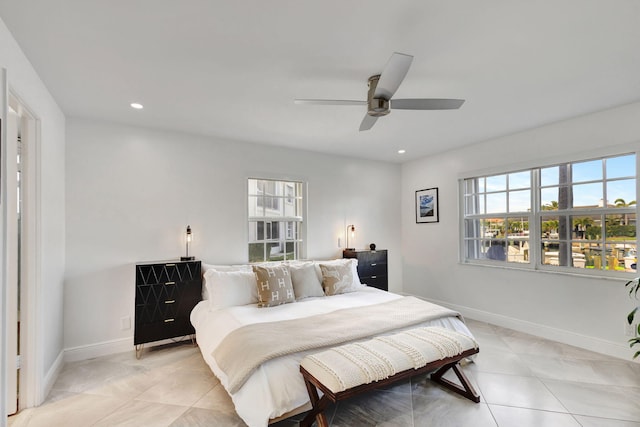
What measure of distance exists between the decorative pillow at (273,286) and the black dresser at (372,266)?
1.63 m

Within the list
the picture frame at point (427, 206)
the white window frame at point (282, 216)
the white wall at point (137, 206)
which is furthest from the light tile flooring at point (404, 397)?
the picture frame at point (427, 206)

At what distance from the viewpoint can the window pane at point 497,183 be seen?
4.23 meters

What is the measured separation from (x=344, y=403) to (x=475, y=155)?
3704 mm

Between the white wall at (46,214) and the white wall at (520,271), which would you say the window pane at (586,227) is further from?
the white wall at (46,214)

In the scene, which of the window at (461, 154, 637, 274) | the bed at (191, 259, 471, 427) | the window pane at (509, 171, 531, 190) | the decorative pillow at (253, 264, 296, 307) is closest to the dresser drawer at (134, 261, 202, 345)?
the bed at (191, 259, 471, 427)

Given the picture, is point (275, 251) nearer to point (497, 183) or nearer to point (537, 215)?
point (497, 183)

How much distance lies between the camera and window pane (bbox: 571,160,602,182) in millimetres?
3388

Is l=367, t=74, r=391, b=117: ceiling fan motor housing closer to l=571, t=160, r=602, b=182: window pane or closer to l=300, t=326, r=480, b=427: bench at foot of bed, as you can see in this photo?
l=300, t=326, r=480, b=427: bench at foot of bed

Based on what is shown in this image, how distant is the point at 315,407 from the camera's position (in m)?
2.00

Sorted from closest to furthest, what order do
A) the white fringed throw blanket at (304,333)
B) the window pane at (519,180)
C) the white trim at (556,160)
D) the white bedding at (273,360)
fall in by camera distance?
the white bedding at (273,360)
the white fringed throw blanket at (304,333)
the white trim at (556,160)
the window pane at (519,180)

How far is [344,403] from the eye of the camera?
7.84 ft

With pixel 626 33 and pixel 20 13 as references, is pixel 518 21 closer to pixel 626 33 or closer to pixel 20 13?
pixel 626 33

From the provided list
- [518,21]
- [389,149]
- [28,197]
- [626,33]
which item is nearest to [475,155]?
[389,149]

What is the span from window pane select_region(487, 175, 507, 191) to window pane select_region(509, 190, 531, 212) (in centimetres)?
15
